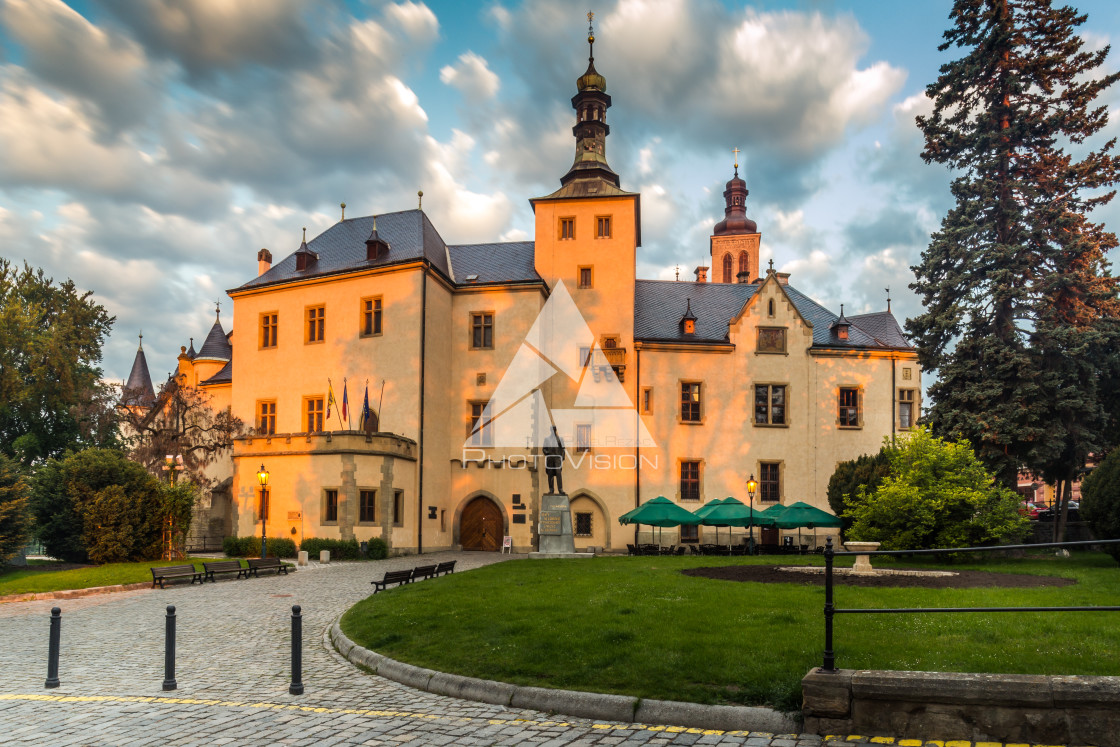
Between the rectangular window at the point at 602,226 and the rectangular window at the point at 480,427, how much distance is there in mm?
11226

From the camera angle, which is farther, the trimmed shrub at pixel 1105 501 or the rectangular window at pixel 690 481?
the rectangular window at pixel 690 481

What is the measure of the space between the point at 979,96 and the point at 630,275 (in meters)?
17.7

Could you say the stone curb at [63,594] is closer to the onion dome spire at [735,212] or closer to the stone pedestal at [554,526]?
the stone pedestal at [554,526]

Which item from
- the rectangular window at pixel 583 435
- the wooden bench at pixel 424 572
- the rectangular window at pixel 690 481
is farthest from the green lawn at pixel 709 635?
the rectangular window at pixel 690 481

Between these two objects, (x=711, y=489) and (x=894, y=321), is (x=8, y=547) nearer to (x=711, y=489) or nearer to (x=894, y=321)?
(x=711, y=489)

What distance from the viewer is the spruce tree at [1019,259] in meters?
27.7

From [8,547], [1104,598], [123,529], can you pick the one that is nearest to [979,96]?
[1104,598]

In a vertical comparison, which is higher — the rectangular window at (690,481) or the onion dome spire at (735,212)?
the onion dome spire at (735,212)

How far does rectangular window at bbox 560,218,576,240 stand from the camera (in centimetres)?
4141

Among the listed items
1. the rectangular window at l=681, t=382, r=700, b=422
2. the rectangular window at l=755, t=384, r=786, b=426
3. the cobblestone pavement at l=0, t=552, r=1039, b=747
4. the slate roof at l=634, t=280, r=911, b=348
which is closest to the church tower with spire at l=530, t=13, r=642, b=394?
the slate roof at l=634, t=280, r=911, b=348

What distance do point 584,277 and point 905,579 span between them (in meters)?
26.4

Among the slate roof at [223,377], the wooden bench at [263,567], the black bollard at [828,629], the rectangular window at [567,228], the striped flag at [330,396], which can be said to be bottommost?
the wooden bench at [263,567]

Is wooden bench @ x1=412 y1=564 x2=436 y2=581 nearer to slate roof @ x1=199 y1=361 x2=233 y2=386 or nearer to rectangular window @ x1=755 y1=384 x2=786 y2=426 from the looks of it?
rectangular window @ x1=755 y1=384 x2=786 y2=426

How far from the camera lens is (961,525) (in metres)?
25.1
